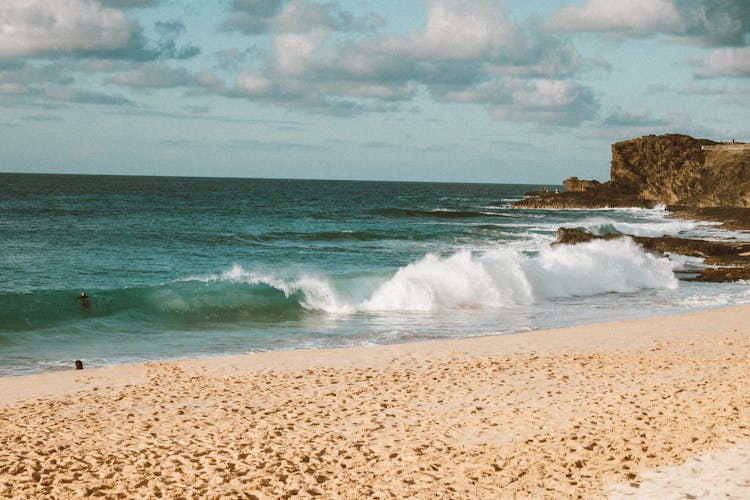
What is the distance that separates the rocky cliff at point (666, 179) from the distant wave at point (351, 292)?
53.5 m

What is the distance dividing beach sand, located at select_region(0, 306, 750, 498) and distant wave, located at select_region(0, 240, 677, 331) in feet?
25.3

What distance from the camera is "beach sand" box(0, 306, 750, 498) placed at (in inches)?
304

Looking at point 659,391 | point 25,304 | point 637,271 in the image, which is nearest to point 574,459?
point 659,391

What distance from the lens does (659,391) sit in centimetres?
1123

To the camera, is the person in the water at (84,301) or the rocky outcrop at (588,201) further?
the rocky outcrop at (588,201)

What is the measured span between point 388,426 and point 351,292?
15869 mm

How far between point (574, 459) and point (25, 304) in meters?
18.2

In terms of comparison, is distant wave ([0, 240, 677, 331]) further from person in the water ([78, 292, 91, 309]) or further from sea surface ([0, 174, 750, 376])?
person in the water ([78, 292, 91, 309])

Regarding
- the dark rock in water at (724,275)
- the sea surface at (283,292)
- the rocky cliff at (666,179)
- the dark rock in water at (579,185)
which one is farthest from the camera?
the dark rock in water at (579,185)

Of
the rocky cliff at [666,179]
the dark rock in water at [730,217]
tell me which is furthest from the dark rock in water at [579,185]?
the dark rock in water at [730,217]

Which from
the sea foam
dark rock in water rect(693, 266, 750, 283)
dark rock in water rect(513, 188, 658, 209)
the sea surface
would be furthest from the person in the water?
dark rock in water rect(513, 188, 658, 209)

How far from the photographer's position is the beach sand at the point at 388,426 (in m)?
7.72

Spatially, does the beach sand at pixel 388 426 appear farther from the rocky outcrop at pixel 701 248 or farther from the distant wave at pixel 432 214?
the distant wave at pixel 432 214

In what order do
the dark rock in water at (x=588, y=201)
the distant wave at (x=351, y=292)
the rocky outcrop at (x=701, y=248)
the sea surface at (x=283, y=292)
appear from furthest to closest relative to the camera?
the dark rock in water at (x=588, y=201), the rocky outcrop at (x=701, y=248), the distant wave at (x=351, y=292), the sea surface at (x=283, y=292)
